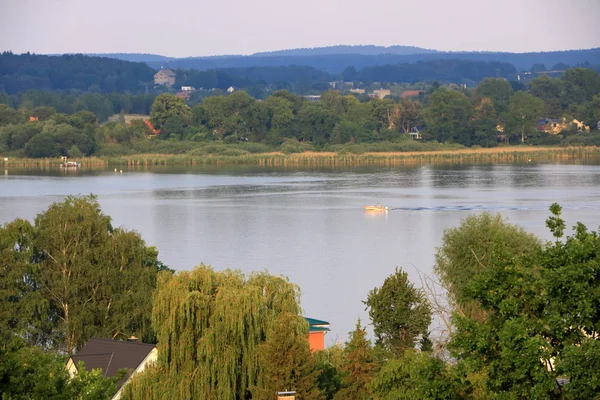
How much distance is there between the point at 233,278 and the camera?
1514cm

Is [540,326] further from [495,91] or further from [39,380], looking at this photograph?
[495,91]

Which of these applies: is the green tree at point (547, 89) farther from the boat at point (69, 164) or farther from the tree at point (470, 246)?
the tree at point (470, 246)

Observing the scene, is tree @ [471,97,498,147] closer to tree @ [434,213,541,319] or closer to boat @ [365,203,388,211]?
boat @ [365,203,388,211]

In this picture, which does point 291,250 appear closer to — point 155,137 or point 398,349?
point 398,349

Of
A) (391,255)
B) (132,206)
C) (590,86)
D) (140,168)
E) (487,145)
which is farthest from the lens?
(590,86)

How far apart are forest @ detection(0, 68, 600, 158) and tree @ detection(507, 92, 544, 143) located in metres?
0.07

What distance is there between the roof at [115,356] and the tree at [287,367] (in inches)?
99.0

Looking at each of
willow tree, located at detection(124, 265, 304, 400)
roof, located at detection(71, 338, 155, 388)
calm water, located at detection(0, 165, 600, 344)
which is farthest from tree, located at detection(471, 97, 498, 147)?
willow tree, located at detection(124, 265, 304, 400)

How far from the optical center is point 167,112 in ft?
305

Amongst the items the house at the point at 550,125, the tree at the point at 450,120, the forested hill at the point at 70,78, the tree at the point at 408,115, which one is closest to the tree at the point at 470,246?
the tree at the point at 450,120

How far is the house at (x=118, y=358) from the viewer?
48.6ft

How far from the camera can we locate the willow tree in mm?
13922

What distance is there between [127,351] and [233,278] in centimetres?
171

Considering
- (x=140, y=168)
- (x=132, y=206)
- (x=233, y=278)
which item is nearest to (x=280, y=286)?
(x=233, y=278)
